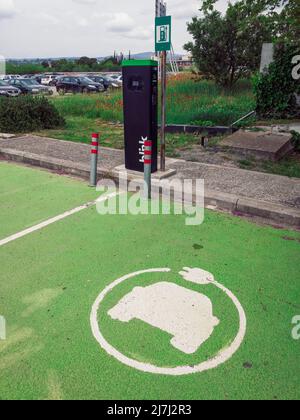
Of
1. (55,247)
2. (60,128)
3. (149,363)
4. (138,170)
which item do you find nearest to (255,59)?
(60,128)

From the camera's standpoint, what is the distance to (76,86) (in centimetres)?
2888

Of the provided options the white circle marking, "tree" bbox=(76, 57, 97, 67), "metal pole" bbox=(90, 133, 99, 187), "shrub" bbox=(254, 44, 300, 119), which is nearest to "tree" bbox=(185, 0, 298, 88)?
"shrub" bbox=(254, 44, 300, 119)

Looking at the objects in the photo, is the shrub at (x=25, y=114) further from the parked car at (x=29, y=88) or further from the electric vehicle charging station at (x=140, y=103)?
the parked car at (x=29, y=88)

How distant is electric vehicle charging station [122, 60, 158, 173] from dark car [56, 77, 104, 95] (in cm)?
2407

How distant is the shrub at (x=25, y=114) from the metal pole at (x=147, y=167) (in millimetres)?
6978

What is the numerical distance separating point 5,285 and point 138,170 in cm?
368

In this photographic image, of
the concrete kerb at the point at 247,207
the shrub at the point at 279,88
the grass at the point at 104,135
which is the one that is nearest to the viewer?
the concrete kerb at the point at 247,207

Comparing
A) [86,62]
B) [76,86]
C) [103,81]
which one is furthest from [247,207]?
[86,62]

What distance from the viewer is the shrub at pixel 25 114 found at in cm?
1086

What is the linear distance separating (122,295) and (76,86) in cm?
2859

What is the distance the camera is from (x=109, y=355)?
8.70 ft

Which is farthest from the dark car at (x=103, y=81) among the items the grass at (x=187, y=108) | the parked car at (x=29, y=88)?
the grass at (x=187, y=108)
